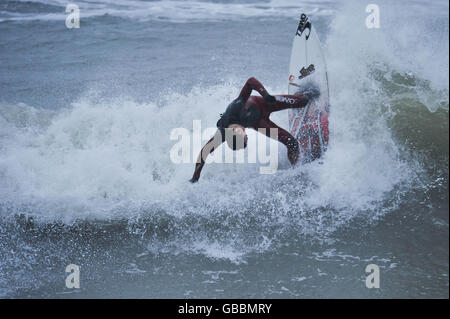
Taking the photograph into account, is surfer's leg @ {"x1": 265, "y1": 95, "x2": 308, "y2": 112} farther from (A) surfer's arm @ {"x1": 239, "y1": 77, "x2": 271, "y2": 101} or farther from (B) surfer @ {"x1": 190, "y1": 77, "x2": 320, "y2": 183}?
(A) surfer's arm @ {"x1": 239, "y1": 77, "x2": 271, "y2": 101}

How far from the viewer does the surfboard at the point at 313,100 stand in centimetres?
447

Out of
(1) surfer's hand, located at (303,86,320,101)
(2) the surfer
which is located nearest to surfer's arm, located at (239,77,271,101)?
(2) the surfer

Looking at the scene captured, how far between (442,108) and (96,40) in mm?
7938

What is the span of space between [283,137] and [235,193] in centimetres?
81

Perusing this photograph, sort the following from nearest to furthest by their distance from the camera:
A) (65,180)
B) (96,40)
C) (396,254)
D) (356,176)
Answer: (396,254) < (356,176) < (65,180) < (96,40)

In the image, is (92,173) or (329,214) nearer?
(329,214)

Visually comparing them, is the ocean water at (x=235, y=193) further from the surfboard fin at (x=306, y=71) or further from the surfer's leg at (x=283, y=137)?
the surfboard fin at (x=306, y=71)

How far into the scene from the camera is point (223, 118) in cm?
402

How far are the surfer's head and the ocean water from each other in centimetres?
85

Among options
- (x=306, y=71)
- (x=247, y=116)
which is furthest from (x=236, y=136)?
(x=306, y=71)

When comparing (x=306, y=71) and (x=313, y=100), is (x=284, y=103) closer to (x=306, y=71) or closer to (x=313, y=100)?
(x=313, y=100)
